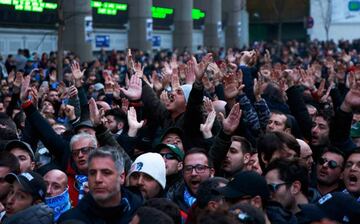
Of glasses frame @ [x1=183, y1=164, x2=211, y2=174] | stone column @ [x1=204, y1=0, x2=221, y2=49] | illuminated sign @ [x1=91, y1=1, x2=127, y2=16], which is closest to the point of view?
glasses frame @ [x1=183, y1=164, x2=211, y2=174]

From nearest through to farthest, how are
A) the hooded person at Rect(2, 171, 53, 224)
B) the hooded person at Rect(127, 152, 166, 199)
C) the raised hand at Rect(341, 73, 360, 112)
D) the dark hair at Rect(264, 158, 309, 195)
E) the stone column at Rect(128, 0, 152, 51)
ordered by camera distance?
the hooded person at Rect(2, 171, 53, 224)
the dark hair at Rect(264, 158, 309, 195)
the hooded person at Rect(127, 152, 166, 199)
the raised hand at Rect(341, 73, 360, 112)
the stone column at Rect(128, 0, 152, 51)

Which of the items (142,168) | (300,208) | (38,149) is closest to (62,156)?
(38,149)

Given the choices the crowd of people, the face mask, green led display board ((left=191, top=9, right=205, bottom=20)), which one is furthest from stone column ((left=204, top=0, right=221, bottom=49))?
the face mask

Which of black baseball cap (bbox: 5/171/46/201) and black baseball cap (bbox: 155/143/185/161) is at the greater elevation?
black baseball cap (bbox: 155/143/185/161)

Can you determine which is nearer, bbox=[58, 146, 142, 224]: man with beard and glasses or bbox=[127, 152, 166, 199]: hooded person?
bbox=[58, 146, 142, 224]: man with beard and glasses

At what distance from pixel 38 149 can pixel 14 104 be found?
3.05 metres

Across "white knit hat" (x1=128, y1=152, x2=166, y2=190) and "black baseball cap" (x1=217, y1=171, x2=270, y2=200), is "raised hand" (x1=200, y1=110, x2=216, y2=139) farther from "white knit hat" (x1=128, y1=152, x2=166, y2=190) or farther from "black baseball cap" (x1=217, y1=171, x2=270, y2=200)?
"black baseball cap" (x1=217, y1=171, x2=270, y2=200)

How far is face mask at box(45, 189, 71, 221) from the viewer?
21.1ft

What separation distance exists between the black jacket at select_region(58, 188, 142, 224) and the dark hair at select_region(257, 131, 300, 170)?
1.94 meters

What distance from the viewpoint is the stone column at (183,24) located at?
4044 cm

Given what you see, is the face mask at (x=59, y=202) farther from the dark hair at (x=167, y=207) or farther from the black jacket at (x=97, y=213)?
the dark hair at (x=167, y=207)

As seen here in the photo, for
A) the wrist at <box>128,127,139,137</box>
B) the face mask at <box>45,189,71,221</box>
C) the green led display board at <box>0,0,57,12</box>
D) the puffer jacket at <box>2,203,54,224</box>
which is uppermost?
the green led display board at <box>0,0,57,12</box>

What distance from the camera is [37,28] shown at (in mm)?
29891

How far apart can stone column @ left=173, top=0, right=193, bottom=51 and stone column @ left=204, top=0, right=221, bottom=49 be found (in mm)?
2847
